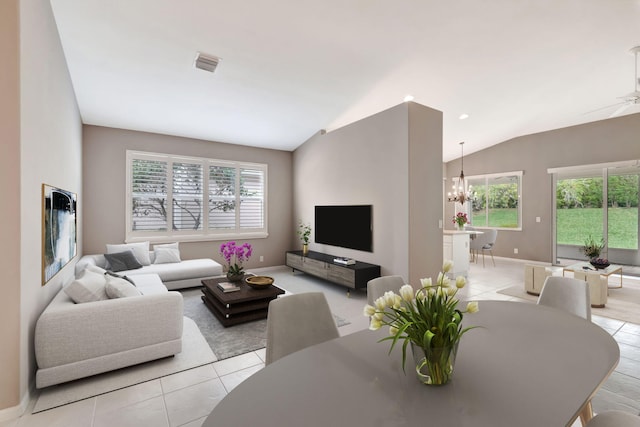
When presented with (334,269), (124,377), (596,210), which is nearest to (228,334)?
(124,377)

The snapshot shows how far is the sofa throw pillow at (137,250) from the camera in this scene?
462cm

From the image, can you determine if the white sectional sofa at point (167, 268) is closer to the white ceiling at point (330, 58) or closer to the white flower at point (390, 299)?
the white ceiling at point (330, 58)

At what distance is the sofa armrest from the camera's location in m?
2.09

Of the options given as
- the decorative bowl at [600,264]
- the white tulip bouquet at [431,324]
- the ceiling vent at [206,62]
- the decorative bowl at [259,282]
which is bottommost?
the decorative bowl at [259,282]

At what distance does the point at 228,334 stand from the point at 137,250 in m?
2.67

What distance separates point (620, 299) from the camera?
423 cm

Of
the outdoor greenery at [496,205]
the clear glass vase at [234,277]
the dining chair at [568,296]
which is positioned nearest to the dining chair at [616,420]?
the dining chair at [568,296]

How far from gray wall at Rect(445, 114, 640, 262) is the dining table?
6.60 metres

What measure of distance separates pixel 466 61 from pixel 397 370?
3957 mm

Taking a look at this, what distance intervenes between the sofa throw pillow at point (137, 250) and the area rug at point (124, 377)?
7.96ft

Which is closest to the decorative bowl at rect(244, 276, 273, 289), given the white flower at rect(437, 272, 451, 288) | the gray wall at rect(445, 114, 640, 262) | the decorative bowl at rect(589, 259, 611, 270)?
the white flower at rect(437, 272, 451, 288)

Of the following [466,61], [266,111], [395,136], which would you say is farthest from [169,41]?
[466,61]

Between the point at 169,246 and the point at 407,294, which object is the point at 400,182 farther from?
the point at 169,246

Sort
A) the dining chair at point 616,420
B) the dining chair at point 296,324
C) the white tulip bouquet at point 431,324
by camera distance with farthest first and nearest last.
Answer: the dining chair at point 296,324 → the white tulip bouquet at point 431,324 → the dining chair at point 616,420
